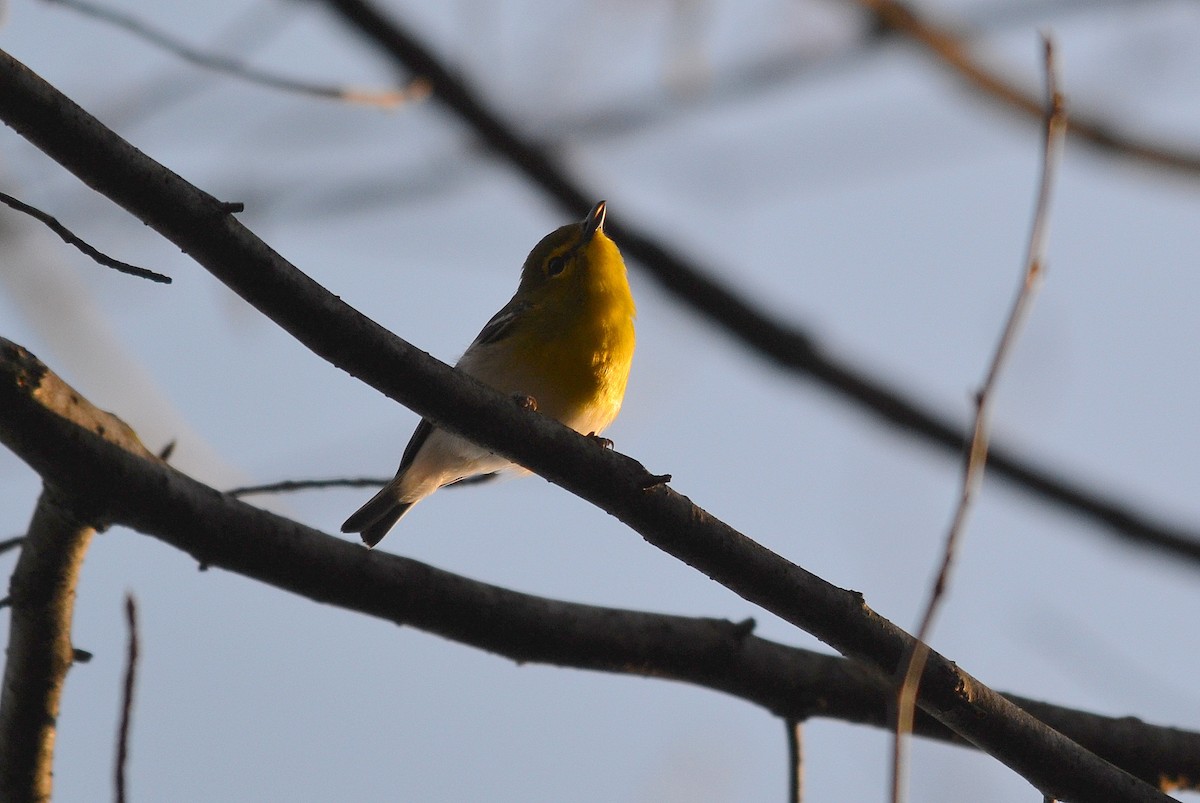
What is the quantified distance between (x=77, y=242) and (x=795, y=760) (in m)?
2.60

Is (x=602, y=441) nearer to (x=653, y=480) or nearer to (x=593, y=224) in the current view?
(x=653, y=480)

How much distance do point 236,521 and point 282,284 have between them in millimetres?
751

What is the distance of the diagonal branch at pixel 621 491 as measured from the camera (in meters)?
3.10

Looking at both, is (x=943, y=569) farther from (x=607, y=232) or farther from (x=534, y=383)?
(x=607, y=232)

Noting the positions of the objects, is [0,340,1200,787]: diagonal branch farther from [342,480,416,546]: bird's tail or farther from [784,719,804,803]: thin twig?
[342,480,416,546]: bird's tail

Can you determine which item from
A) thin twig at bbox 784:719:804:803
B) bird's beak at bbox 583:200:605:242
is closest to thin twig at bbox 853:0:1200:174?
bird's beak at bbox 583:200:605:242

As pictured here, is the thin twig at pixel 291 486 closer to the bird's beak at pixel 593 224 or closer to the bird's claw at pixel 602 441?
the bird's claw at pixel 602 441

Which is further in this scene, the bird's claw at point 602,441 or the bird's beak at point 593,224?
the bird's beak at point 593,224

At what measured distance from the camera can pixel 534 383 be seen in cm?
582

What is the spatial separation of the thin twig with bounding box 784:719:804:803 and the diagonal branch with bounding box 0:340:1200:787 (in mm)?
47

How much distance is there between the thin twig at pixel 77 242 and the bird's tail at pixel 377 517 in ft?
11.9

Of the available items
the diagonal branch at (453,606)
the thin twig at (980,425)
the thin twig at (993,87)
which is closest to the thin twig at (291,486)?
the diagonal branch at (453,606)

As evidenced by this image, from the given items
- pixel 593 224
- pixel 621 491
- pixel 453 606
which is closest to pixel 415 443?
pixel 593 224

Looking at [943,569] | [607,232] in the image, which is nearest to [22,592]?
[943,569]
